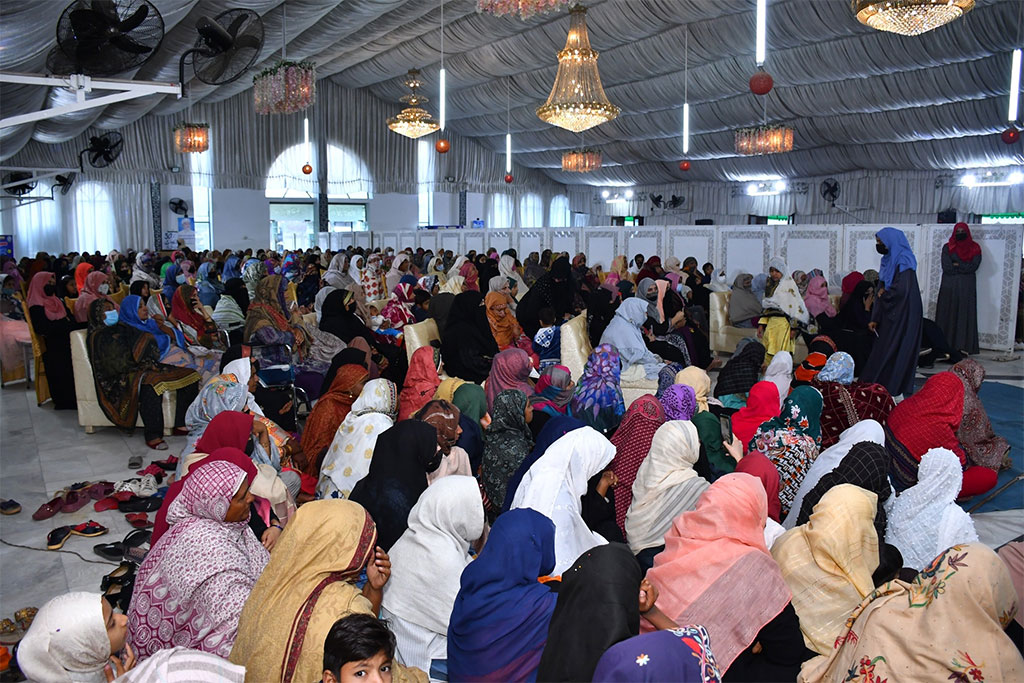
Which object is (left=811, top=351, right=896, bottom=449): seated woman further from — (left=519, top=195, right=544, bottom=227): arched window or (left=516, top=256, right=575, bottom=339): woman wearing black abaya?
(left=519, top=195, right=544, bottom=227): arched window

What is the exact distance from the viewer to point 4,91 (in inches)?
254

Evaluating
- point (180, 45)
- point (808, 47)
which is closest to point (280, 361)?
point (180, 45)

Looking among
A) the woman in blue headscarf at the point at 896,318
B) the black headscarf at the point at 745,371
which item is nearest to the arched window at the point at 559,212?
the woman in blue headscarf at the point at 896,318

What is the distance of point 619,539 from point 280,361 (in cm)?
349

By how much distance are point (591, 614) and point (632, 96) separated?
14172mm

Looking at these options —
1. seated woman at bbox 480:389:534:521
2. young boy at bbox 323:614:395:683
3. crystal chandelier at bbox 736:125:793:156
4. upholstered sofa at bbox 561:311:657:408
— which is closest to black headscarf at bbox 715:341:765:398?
upholstered sofa at bbox 561:311:657:408

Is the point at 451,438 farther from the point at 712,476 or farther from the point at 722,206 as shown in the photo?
the point at 722,206

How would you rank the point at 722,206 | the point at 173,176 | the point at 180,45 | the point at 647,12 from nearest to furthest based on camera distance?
1. the point at 180,45
2. the point at 647,12
3. the point at 173,176
4. the point at 722,206

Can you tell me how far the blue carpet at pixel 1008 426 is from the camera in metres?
4.14

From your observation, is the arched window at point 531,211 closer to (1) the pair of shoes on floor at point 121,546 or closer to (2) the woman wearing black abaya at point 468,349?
(2) the woman wearing black abaya at point 468,349

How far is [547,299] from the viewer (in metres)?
6.79

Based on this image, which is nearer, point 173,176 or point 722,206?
point 173,176

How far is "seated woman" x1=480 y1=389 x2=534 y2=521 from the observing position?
126 inches

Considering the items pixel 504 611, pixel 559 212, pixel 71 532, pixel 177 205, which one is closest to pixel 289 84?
pixel 71 532
